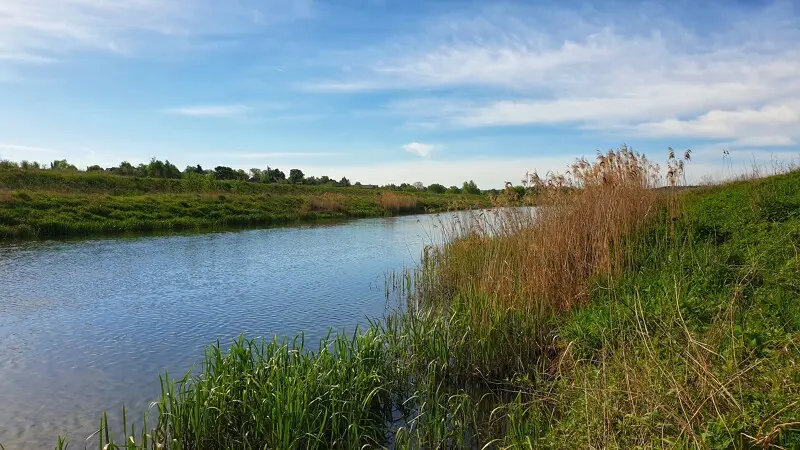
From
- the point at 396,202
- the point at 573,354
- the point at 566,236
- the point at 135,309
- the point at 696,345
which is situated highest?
the point at 396,202

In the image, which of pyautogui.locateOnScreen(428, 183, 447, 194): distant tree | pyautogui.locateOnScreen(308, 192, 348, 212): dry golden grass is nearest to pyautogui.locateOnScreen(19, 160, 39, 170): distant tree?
pyautogui.locateOnScreen(308, 192, 348, 212): dry golden grass

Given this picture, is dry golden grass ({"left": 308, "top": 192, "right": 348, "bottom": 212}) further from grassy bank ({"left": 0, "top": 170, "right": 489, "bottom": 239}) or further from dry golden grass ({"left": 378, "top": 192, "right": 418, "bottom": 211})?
dry golden grass ({"left": 378, "top": 192, "right": 418, "bottom": 211})

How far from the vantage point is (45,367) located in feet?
26.0

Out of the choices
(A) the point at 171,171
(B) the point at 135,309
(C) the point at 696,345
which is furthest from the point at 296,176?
(C) the point at 696,345

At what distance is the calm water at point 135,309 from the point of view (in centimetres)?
680

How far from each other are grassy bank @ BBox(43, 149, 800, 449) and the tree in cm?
6644

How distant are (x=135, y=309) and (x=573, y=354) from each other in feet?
31.5

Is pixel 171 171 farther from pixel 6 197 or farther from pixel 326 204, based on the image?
pixel 6 197

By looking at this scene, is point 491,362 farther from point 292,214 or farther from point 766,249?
point 292,214

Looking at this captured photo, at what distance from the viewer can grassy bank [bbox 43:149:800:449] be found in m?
3.75

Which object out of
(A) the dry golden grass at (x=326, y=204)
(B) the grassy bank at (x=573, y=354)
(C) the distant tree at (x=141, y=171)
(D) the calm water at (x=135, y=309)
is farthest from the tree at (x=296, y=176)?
(B) the grassy bank at (x=573, y=354)

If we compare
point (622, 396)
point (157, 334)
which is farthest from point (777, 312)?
point (157, 334)

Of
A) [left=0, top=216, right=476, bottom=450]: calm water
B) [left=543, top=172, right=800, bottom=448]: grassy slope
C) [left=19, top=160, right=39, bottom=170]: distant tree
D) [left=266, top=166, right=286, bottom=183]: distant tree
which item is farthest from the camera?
→ [left=266, top=166, right=286, bottom=183]: distant tree

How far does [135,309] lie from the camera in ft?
37.7
